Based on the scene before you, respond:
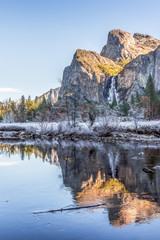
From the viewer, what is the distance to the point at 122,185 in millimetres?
7812

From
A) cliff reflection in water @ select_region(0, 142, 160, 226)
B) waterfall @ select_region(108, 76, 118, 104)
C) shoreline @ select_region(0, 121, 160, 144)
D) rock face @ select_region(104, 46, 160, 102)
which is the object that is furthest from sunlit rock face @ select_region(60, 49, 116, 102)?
cliff reflection in water @ select_region(0, 142, 160, 226)

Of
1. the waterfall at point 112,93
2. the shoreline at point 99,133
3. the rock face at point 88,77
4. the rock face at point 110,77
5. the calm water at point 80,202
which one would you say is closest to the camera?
the calm water at point 80,202

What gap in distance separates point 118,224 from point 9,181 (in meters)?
4.97

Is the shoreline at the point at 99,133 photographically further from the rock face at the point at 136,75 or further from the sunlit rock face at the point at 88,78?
the sunlit rock face at the point at 88,78

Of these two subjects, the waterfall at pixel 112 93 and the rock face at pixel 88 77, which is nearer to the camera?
the waterfall at pixel 112 93

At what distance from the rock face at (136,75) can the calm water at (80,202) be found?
13849cm

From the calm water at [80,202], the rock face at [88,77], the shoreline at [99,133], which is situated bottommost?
A: the calm water at [80,202]

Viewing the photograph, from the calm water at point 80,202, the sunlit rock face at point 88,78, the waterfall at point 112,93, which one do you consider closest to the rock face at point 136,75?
the waterfall at point 112,93

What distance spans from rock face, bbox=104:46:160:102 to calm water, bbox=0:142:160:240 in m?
138

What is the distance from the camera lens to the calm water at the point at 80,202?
181 inches

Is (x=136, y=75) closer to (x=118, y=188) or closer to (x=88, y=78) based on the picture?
(x=88, y=78)

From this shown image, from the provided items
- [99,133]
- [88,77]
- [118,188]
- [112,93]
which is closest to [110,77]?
[88,77]

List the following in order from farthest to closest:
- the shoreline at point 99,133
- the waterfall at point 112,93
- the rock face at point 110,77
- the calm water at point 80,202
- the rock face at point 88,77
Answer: the rock face at point 88,77 → the waterfall at point 112,93 → the rock face at point 110,77 → the shoreline at point 99,133 → the calm water at point 80,202

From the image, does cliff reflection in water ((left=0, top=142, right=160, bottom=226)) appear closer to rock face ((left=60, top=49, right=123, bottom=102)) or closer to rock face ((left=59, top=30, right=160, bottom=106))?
rock face ((left=59, top=30, right=160, bottom=106))
